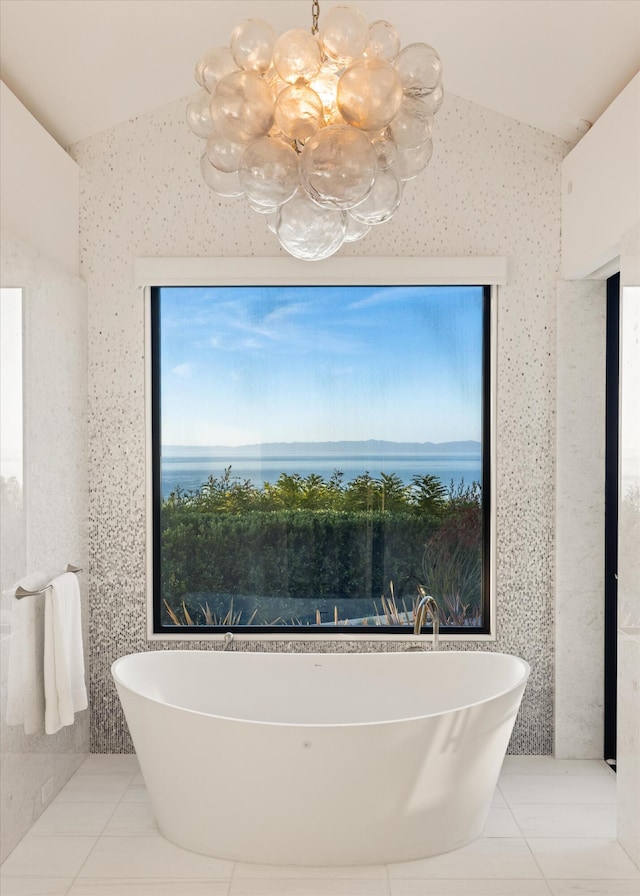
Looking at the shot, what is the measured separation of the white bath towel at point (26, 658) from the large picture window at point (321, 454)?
0.84 meters

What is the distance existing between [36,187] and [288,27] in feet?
4.28

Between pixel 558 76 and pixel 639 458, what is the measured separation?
171 centimetres

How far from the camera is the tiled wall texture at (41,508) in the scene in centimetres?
292

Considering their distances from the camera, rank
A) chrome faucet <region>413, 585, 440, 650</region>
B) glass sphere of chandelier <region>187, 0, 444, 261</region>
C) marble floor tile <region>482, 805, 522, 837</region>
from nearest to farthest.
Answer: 1. glass sphere of chandelier <region>187, 0, 444, 261</region>
2. marble floor tile <region>482, 805, 522, 837</region>
3. chrome faucet <region>413, 585, 440, 650</region>

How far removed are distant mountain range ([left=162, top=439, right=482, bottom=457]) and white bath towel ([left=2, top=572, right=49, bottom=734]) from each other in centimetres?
115

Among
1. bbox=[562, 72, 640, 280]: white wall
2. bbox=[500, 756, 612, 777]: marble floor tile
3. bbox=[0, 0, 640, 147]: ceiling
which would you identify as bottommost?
bbox=[500, 756, 612, 777]: marble floor tile

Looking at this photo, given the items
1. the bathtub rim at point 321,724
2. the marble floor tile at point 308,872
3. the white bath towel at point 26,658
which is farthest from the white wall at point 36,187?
the marble floor tile at point 308,872

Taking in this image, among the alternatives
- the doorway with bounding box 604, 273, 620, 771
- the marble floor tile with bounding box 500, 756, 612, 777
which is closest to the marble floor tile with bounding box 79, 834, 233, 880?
the marble floor tile with bounding box 500, 756, 612, 777

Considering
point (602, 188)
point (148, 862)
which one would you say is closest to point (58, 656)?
point (148, 862)

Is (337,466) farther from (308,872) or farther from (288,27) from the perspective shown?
(288,27)

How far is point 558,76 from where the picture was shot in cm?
328

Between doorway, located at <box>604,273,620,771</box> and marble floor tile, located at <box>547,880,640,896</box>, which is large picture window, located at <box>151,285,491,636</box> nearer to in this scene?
doorway, located at <box>604,273,620,771</box>

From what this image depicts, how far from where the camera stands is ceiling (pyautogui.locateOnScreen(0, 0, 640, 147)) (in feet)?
9.53

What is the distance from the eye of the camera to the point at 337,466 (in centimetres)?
393
